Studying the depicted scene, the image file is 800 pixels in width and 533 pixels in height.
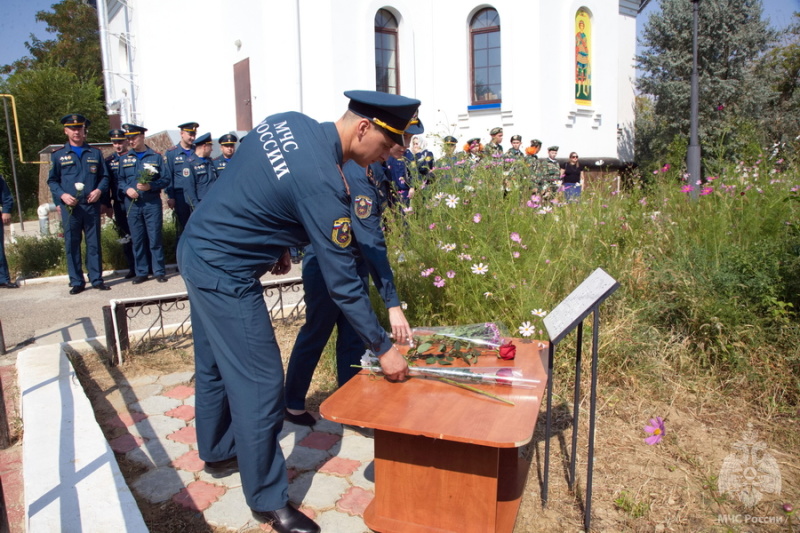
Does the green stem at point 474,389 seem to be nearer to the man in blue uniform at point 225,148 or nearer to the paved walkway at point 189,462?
the paved walkway at point 189,462

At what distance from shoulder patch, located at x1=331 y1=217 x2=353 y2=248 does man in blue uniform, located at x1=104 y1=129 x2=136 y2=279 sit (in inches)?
278

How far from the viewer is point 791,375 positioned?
359cm

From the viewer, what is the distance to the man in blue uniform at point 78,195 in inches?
299

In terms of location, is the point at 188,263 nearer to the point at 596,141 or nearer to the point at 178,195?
the point at 178,195

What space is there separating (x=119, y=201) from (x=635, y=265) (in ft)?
23.2

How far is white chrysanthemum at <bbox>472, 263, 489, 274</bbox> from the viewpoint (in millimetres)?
3971

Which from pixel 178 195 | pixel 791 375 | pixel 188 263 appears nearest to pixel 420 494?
pixel 188 263

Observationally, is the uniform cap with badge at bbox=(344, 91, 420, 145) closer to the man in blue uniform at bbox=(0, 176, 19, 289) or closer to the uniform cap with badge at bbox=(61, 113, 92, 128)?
the uniform cap with badge at bbox=(61, 113, 92, 128)

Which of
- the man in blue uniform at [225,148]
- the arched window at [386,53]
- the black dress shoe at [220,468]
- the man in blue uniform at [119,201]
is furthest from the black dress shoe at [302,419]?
the arched window at [386,53]

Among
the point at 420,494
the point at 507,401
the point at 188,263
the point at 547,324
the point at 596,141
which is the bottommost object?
the point at 420,494

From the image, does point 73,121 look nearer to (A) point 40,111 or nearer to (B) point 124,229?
(B) point 124,229

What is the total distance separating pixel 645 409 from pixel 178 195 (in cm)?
746

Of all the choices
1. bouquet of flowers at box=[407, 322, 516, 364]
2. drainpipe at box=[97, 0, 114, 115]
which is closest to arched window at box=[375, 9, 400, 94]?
drainpipe at box=[97, 0, 114, 115]

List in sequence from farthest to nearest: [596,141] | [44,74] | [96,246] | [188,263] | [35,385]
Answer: [44,74] → [596,141] → [96,246] → [35,385] → [188,263]
